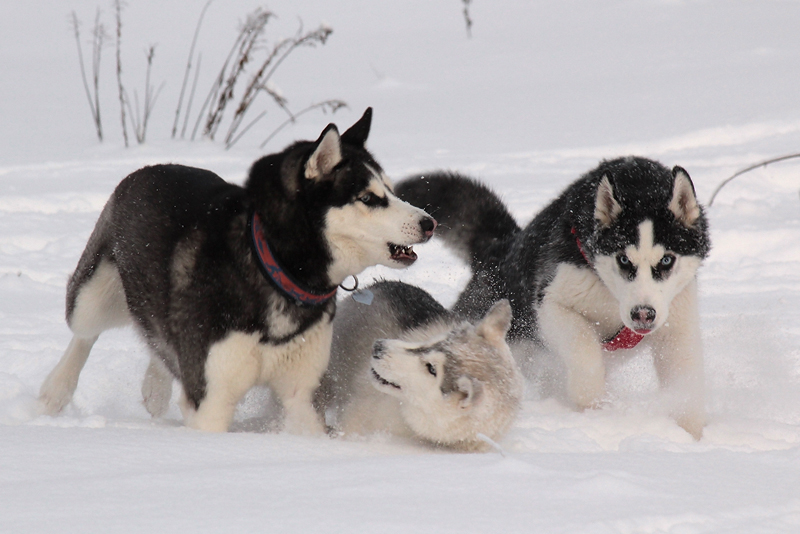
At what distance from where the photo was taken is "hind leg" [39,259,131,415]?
3.93 m

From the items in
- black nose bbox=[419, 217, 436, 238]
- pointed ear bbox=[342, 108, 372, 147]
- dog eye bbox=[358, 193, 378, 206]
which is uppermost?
pointed ear bbox=[342, 108, 372, 147]

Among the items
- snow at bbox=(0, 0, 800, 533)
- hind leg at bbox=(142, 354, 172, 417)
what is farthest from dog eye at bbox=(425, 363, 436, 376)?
hind leg at bbox=(142, 354, 172, 417)

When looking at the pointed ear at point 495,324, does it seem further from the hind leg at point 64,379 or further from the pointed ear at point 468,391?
the hind leg at point 64,379

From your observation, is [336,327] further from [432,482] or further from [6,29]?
[6,29]

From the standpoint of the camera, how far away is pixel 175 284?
3.34 m

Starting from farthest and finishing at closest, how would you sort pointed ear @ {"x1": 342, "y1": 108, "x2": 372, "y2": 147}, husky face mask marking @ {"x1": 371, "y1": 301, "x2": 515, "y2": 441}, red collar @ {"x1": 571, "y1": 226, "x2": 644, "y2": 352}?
red collar @ {"x1": 571, "y1": 226, "x2": 644, "y2": 352}, pointed ear @ {"x1": 342, "y1": 108, "x2": 372, "y2": 147}, husky face mask marking @ {"x1": 371, "y1": 301, "x2": 515, "y2": 441}

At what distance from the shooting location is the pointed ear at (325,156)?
3139mm

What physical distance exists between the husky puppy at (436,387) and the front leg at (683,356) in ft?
2.54

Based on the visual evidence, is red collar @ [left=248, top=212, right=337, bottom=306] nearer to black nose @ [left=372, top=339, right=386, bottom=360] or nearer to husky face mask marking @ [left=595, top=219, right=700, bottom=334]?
black nose @ [left=372, top=339, right=386, bottom=360]

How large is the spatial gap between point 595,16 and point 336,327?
58.2ft

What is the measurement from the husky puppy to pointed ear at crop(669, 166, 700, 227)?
0.79 m

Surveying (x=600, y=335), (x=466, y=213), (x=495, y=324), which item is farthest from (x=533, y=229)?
(x=495, y=324)

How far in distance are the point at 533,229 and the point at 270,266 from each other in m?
1.59

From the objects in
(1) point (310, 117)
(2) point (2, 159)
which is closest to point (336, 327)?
(2) point (2, 159)
